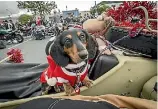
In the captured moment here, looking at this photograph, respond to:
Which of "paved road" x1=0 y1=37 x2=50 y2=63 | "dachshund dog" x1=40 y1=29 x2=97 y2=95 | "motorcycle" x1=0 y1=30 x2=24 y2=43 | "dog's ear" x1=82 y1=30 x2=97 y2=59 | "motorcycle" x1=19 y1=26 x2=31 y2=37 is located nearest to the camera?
"dachshund dog" x1=40 y1=29 x2=97 y2=95

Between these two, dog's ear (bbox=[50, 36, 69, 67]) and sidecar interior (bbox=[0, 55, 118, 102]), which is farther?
sidecar interior (bbox=[0, 55, 118, 102])

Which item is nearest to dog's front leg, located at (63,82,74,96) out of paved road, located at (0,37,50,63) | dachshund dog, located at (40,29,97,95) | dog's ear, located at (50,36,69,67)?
dachshund dog, located at (40,29,97,95)

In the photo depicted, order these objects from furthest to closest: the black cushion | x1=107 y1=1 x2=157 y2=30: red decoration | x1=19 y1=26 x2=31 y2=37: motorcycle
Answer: x1=19 y1=26 x2=31 y2=37: motorcycle, x1=107 y1=1 x2=157 y2=30: red decoration, the black cushion

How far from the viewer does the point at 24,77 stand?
2.27 metres

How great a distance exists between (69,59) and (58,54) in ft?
0.28

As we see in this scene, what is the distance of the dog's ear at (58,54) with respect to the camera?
5.17 feet

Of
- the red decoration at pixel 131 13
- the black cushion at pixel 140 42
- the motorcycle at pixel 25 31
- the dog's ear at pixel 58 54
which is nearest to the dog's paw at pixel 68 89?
the dog's ear at pixel 58 54

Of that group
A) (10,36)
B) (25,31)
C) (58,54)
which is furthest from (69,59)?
(25,31)

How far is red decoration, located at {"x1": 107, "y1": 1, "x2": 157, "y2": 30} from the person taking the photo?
227cm

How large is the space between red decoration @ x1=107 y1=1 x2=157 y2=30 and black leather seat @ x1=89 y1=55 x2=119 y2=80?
40 cm

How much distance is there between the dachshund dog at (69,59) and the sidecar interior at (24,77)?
15cm

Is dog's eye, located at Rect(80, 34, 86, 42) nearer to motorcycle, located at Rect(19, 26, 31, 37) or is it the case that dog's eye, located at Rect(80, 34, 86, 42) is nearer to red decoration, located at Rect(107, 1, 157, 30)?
red decoration, located at Rect(107, 1, 157, 30)

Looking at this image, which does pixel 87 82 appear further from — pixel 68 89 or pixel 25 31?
pixel 25 31

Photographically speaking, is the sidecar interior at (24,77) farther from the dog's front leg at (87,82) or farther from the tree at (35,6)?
the tree at (35,6)
